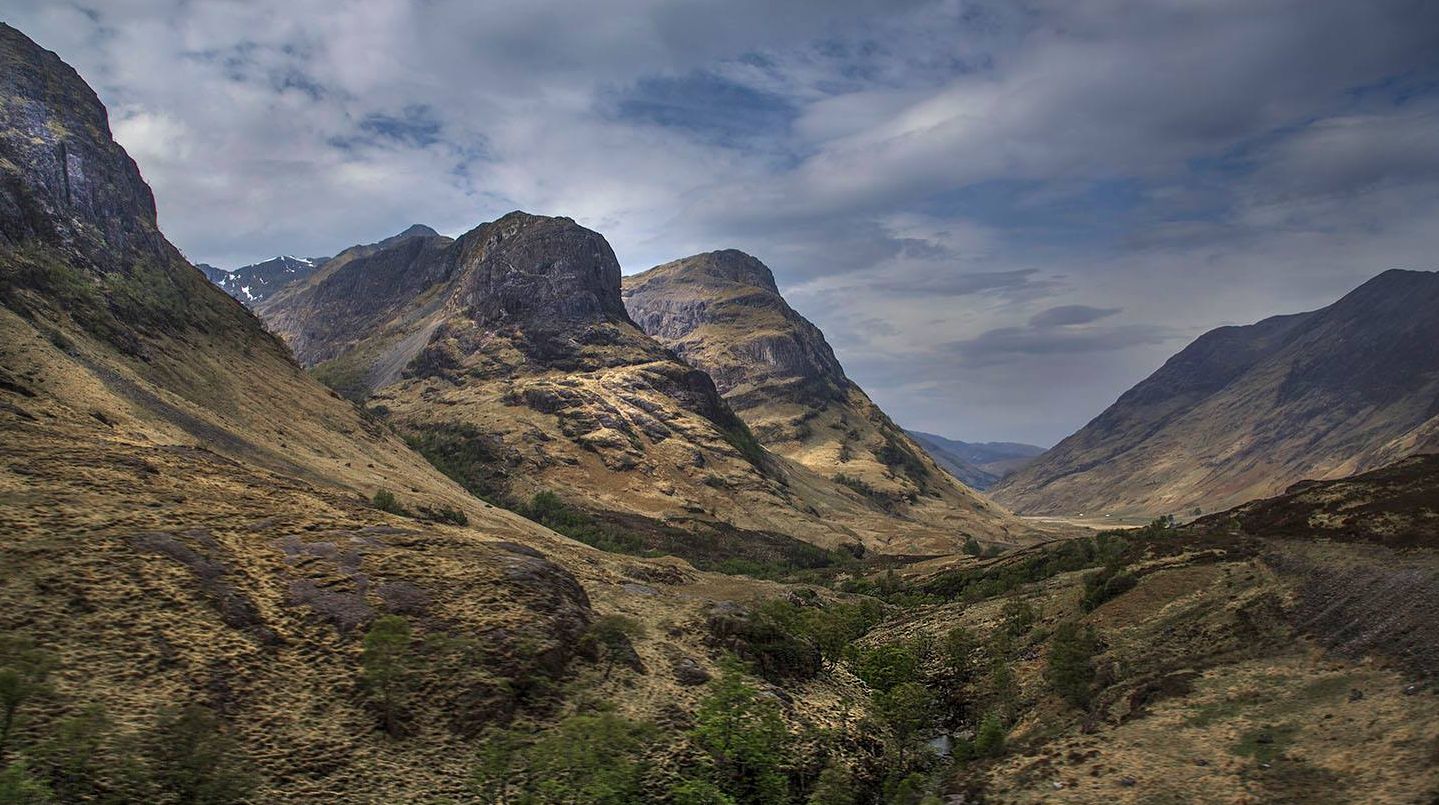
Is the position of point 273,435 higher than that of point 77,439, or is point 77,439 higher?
point 273,435

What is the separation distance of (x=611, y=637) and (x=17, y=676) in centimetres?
2871

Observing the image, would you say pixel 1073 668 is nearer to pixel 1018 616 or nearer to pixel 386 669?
Result: pixel 1018 616

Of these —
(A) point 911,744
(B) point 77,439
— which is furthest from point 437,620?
(B) point 77,439

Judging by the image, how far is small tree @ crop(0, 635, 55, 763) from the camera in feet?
77.2

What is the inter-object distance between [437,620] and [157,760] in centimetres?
1484

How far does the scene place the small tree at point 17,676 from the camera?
77.2 feet

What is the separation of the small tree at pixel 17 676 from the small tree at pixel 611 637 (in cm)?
2533

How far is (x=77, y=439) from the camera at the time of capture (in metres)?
57.0

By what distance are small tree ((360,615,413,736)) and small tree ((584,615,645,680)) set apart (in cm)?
1231

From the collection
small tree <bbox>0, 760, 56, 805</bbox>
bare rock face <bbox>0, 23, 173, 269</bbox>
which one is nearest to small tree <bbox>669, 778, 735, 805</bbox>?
small tree <bbox>0, 760, 56, 805</bbox>

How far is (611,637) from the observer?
47281mm

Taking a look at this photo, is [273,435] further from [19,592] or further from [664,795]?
[664,795]

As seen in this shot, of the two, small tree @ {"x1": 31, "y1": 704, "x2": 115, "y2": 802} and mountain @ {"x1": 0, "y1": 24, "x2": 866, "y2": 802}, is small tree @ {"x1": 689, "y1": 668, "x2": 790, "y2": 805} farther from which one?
small tree @ {"x1": 31, "y1": 704, "x2": 115, "y2": 802}

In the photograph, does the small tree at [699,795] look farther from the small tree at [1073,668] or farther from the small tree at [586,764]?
the small tree at [1073,668]
